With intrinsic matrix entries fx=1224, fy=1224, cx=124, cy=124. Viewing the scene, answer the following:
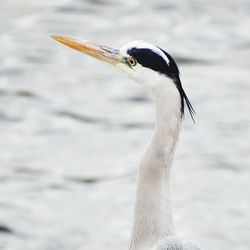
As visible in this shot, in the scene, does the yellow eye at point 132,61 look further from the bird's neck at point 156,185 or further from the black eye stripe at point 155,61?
the bird's neck at point 156,185

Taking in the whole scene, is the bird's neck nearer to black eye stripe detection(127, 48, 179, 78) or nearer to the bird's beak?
black eye stripe detection(127, 48, 179, 78)

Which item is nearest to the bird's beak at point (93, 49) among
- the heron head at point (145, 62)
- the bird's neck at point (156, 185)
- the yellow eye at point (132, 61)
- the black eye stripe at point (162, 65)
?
the heron head at point (145, 62)

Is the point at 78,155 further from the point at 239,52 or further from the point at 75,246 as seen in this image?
the point at 239,52

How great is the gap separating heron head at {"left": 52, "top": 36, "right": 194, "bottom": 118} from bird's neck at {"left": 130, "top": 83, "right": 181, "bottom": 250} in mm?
97

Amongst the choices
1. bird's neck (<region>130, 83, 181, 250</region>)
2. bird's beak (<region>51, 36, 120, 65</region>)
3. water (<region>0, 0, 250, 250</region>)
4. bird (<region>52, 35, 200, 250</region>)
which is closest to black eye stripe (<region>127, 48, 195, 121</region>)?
bird (<region>52, 35, 200, 250</region>)

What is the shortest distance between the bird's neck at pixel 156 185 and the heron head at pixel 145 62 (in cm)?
10

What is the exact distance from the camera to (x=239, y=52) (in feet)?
46.1

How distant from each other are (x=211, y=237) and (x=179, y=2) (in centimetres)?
603

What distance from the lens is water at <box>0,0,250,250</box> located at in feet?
33.8

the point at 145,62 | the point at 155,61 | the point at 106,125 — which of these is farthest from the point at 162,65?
the point at 106,125

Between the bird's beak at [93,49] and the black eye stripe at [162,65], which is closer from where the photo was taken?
the black eye stripe at [162,65]

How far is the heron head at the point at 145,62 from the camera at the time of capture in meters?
6.57

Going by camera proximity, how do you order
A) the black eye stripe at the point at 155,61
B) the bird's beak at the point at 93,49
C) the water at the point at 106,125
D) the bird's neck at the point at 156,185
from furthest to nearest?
1. the water at the point at 106,125
2. the bird's beak at the point at 93,49
3. the bird's neck at the point at 156,185
4. the black eye stripe at the point at 155,61

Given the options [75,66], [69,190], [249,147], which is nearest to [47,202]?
[69,190]
